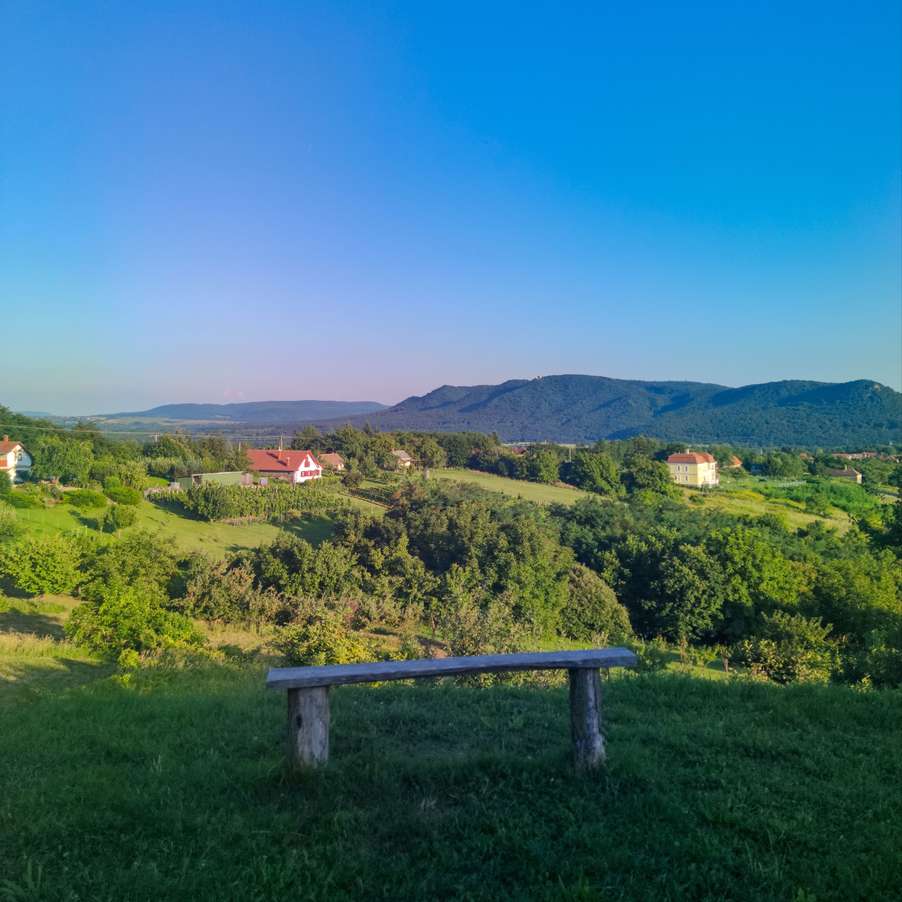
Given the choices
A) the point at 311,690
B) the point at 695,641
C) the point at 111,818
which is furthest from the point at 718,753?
the point at 695,641

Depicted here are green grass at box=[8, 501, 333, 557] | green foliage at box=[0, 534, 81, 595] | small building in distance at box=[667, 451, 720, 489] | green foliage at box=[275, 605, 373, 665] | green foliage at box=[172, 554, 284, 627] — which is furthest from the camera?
small building in distance at box=[667, 451, 720, 489]

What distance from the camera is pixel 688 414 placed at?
164m

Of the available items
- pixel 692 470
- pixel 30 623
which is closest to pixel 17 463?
pixel 30 623

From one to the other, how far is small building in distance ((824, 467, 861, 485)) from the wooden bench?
3099 inches

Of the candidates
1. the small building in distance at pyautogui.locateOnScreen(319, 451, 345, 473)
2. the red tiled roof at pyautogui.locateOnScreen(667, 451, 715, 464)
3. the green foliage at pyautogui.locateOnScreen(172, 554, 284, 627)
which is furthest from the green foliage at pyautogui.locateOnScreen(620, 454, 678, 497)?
the green foliage at pyautogui.locateOnScreen(172, 554, 284, 627)

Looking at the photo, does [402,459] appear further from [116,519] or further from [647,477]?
[116,519]

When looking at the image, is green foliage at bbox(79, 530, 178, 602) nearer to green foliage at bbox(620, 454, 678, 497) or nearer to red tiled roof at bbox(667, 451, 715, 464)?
green foliage at bbox(620, 454, 678, 497)

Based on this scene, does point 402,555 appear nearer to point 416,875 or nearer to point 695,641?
point 695,641

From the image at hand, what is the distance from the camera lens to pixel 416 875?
2.59 metres

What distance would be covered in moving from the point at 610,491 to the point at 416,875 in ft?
189

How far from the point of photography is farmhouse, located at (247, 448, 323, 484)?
46.1 metres

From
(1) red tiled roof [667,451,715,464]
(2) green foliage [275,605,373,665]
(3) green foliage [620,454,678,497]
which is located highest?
(2) green foliage [275,605,373,665]

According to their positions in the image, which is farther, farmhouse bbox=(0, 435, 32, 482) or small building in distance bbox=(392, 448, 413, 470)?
small building in distance bbox=(392, 448, 413, 470)

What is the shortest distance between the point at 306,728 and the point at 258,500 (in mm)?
34248
